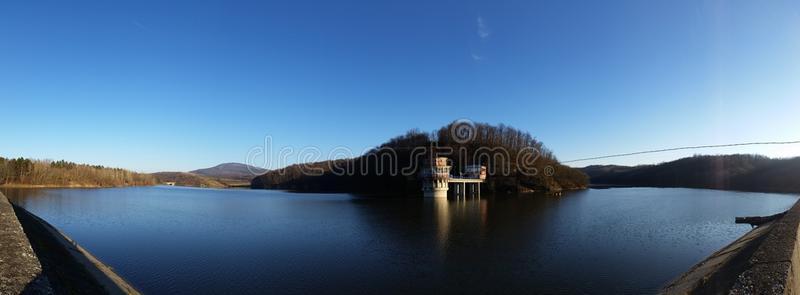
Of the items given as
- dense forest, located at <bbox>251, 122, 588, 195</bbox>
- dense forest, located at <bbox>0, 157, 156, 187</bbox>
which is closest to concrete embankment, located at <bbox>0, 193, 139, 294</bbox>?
dense forest, located at <bbox>251, 122, 588, 195</bbox>

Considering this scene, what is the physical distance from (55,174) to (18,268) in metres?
139

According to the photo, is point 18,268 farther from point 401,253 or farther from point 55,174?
point 55,174

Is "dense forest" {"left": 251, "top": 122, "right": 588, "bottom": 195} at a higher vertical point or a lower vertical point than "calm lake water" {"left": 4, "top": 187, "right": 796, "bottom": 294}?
higher

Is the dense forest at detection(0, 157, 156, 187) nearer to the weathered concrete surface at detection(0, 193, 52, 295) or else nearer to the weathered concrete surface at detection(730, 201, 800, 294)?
the weathered concrete surface at detection(0, 193, 52, 295)

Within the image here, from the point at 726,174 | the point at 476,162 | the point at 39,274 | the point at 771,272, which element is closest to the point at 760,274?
the point at 771,272

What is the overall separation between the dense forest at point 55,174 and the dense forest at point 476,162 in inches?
3102

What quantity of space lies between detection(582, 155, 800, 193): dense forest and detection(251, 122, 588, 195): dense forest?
161 ft

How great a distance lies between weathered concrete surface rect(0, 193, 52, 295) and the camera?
6.57 m

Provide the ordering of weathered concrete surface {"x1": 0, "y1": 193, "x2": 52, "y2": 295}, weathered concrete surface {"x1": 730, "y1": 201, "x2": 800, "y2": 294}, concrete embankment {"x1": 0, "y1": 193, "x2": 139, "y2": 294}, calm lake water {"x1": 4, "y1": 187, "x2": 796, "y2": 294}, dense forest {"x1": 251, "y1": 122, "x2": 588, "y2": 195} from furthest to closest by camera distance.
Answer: dense forest {"x1": 251, "y1": 122, "x2": 588, "y2": 195}, calm lake water {"x1": 4, "y1": 187, "x2": 796, "y2": 294}, weathered concrete surface {"x1": 730, "y1": 201, "x2": 800, "y2": 294}, concrete embankment {"x1": 0, "y1": 193, "x2": 139, "y2": 294}, weathered concrete surface {"x1": 0, "y1": 193, "x2": 52, "y2": 295}

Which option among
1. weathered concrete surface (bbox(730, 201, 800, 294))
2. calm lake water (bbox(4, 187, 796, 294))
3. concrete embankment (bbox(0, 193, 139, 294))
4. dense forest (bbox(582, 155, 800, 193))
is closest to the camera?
concrete embankment (bbox(0, 193, 139, 294))

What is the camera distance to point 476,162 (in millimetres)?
89875

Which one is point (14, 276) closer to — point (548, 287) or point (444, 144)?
point (548, 287)

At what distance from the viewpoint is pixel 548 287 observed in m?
14.0

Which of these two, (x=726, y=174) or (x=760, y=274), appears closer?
(x=760, y=274)
